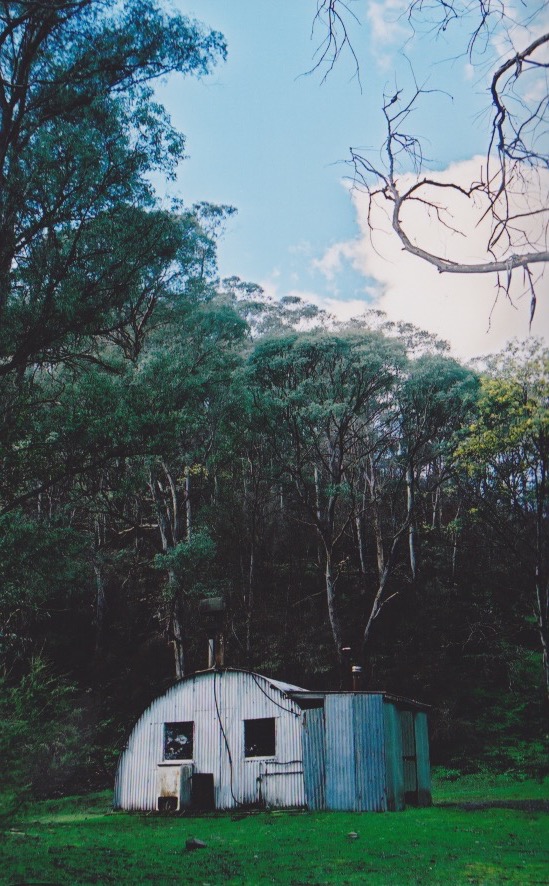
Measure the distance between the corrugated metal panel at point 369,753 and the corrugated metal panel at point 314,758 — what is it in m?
0.74

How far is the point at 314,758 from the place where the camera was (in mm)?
14000

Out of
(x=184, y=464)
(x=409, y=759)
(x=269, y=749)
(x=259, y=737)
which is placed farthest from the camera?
(x=184, y=464)

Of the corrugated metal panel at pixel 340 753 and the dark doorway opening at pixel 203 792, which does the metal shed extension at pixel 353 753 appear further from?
the dark doorway opening at pixel 203 792

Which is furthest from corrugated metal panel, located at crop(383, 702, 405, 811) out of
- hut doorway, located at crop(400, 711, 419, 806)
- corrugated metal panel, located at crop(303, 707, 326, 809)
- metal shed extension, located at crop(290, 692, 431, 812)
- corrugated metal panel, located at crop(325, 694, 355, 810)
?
corrugated metal panel, located at crop(303, 707, 326, 809)

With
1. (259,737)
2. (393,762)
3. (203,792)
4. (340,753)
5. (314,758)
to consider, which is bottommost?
(203,792)

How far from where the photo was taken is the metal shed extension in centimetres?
1364

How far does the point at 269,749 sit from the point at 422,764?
3.92 metres

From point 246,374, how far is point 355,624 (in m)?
12.2

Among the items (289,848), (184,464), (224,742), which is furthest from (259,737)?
(184,464)

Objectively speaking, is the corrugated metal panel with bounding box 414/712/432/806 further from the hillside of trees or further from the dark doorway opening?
the dark doorway opening

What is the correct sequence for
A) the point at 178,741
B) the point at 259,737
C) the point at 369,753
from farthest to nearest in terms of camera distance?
the point at 178,741
the point at 259,737
the point at 369,753

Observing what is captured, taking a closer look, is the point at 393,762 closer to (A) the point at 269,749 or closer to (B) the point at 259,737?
(A) the point at 269,749

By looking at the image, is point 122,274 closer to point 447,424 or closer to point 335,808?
point 335,808

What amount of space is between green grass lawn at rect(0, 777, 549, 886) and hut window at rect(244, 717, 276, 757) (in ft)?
5.00
